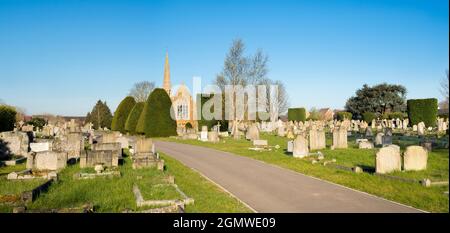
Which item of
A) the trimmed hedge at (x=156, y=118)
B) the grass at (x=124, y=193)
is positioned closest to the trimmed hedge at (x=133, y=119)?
the trimmed hedge at (x=156, y=118)

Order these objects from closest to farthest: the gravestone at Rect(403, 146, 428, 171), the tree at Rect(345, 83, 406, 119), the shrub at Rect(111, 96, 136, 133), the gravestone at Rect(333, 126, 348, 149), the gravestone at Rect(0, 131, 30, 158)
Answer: the gravestone at Rect(403, 146, 428, 171) → the gravestone at Rect(0, 131, 30, 158) → the gravestone at Rect(333, 126, 348, 149) → the shrub at Rect(111, 96, 136, 133) → the tree at Rect(345, 83, 406, 119)

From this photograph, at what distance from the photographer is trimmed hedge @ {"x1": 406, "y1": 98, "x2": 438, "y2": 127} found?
154 ft

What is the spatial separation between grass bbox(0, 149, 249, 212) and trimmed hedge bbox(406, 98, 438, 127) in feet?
139

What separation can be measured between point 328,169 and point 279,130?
89.5 feet

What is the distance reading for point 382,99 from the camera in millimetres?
78438

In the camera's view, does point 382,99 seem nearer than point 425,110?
No

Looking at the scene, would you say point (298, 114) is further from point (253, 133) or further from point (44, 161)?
point (44, 161)

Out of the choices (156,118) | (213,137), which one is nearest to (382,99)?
(156,118)

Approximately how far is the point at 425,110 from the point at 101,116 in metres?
62.4

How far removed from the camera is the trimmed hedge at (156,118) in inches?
1758

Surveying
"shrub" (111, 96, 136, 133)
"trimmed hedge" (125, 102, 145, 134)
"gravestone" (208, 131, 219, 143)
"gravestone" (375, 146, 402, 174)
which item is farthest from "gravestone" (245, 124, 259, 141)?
"shrub" (111, 96, 136, 133)

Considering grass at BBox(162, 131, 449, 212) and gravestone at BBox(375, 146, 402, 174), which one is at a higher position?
gravestone at BBox(375, 146, 402, 174)

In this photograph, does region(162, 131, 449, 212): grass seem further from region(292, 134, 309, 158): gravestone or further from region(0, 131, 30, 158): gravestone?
region(0, 131, 30, 158): gravestone
